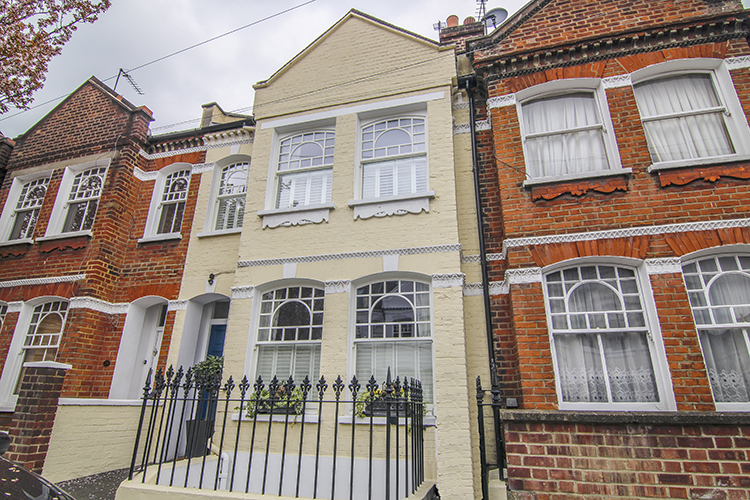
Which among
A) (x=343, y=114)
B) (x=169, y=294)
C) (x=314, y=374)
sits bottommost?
(x=314, y=374)

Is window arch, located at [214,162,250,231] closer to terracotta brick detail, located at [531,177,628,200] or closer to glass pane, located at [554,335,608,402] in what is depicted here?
terracotta brick detail, located at [531,177,628,200]

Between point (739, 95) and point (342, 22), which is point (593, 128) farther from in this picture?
point (342, 22)

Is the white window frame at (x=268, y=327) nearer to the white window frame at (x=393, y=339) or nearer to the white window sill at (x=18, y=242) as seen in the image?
the white window frame at (x=393, y=339)

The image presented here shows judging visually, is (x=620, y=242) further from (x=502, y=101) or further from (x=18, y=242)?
(x=18, y=242)

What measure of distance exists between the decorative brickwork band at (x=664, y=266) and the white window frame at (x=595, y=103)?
4.59 feet

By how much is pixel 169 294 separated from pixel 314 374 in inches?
156

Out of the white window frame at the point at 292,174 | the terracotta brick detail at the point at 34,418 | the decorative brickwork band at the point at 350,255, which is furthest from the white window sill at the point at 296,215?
the terracotta brick detail at the point at 34,418

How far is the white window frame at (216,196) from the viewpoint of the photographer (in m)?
9.14

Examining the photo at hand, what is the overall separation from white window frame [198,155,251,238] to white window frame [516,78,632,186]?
228 inches

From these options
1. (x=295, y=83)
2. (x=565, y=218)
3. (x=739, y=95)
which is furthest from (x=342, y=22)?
(x=739, y=95)

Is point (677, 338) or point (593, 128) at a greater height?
point (593, 128)

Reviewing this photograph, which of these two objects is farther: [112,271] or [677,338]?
[112,271]

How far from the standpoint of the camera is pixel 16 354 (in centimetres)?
901

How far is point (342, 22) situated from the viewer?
946 cm
